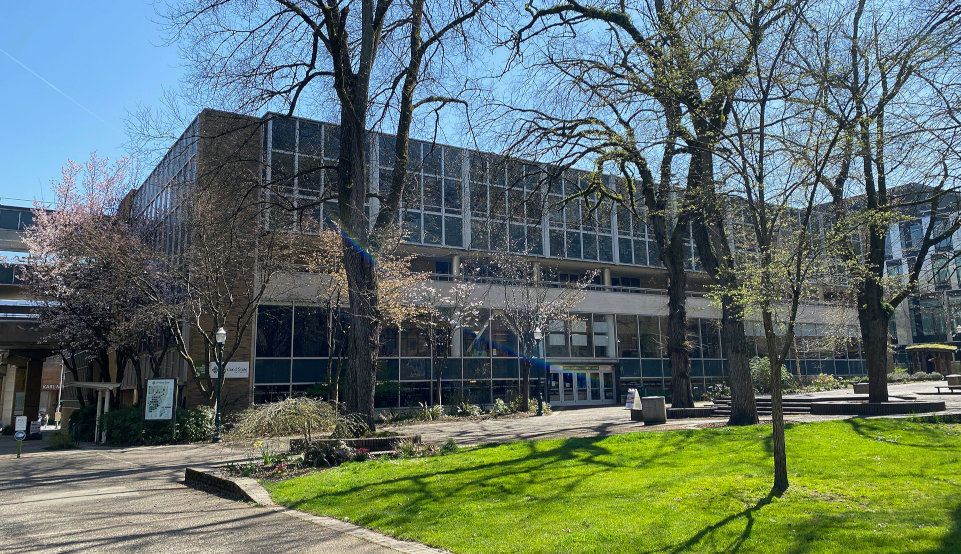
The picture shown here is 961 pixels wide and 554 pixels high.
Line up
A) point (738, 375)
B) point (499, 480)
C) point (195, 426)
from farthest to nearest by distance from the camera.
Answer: point (195, 426) → point (738, 375) → point (499, 480)

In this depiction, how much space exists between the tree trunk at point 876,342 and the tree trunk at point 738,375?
3.88 metres

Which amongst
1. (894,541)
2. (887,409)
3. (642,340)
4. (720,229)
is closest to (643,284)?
(642,340)

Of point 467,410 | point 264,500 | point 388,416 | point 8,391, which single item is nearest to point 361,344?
point 264,500

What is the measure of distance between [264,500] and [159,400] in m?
13.5

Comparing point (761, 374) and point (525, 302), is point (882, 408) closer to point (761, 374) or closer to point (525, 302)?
point (761, 374)

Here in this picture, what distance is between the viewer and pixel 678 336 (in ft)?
67.4

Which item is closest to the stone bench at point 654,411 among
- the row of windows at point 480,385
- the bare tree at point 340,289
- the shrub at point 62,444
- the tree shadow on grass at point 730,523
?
the bare tree at point 340,289

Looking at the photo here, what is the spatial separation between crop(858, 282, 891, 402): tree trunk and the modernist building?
4.89 m

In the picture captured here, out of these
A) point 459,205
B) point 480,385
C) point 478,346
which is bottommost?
point 480,385

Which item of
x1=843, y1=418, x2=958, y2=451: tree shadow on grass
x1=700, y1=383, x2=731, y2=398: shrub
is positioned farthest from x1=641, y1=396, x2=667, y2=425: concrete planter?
x1=700, y1=383, x2=731, y2=398: shrub

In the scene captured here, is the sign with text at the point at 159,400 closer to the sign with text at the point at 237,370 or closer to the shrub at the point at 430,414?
the sign with text at the point at 237,370

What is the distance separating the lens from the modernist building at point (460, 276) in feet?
77.4

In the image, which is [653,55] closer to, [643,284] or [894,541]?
[894,541]

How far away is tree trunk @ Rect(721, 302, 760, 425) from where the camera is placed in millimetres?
15102
